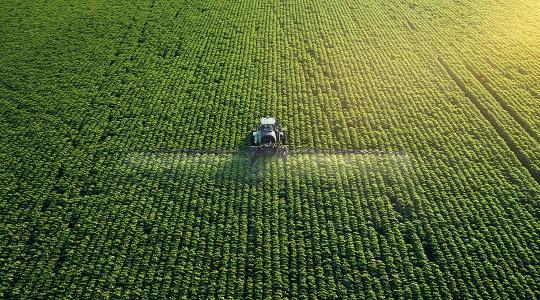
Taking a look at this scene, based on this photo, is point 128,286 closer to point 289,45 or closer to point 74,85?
point 74,85

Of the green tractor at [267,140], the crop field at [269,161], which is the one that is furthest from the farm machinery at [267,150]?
the crop field at [269,161]

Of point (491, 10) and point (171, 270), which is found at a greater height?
point (491, 10)

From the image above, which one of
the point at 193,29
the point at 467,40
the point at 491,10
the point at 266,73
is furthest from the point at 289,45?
the point at 491,10

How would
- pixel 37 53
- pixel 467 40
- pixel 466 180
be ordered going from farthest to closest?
1. pixel 467 40
2. pixel 37 53
3. pixel 466 180

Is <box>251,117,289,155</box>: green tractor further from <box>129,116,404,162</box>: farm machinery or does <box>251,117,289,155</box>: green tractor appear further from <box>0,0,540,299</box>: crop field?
<box>0,0,540,299</box>: crop field

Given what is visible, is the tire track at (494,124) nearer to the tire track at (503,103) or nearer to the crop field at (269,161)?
the crop field at (269,161)

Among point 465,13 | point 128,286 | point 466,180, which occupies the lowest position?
point 128,286

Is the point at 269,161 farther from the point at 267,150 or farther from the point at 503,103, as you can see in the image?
the point at 503,103
